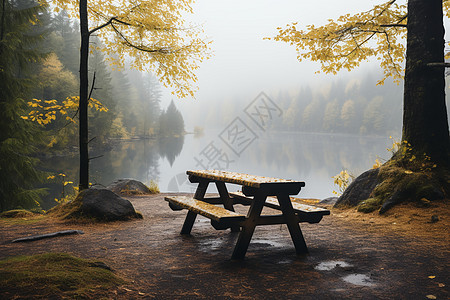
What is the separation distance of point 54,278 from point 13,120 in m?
10.9

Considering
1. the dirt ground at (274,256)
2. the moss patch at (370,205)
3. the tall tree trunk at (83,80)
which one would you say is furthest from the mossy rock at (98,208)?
the moss patch at (370,205)

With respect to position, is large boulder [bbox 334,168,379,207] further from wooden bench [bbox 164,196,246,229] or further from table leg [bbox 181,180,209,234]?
wooden bench [bbox 164,196,246,229]

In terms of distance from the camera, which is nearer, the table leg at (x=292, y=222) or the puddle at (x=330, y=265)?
the puddle at (x=330, y=265)

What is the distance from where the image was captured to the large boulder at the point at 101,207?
21.7 feet

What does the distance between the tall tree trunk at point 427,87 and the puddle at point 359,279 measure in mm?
4473

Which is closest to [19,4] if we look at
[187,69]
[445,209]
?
[187,69]

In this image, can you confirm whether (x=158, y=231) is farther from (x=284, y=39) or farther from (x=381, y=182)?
(x=284, y=39)

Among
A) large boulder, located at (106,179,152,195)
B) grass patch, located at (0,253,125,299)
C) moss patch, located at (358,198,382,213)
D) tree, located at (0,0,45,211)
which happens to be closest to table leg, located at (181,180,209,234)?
grass patch, located at (0,253,125,299)

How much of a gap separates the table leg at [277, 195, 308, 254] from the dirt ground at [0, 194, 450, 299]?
0.39 ft

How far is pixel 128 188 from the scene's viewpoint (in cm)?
1160

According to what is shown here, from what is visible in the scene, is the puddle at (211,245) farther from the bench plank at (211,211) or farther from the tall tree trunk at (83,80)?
the tall tree trunk at (83,80)

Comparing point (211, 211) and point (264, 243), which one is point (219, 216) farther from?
point (264, 243)

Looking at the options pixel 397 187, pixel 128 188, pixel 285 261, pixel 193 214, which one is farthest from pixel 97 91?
pixel 285 261

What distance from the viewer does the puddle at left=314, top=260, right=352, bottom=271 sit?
3787 millimetres
